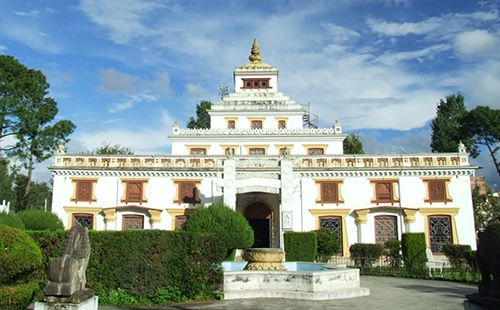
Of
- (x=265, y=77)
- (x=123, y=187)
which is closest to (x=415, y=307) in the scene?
(x=123, y=187)

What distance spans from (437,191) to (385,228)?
15.7 feet

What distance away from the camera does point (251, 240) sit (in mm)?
24219

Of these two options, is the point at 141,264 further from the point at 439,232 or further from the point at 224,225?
the point at 439,232

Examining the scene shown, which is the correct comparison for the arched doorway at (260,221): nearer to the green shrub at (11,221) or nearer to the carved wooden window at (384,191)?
the carved wooden window at (384,191)

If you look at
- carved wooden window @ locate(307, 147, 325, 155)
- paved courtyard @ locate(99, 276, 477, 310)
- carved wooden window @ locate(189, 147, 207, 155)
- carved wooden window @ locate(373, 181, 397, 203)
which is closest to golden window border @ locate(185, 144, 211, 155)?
carved wooden window @ locate(189, 147, 207, 155)

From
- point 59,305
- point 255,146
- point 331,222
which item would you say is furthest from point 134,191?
point 59,305

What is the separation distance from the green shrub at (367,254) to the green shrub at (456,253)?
4215mm

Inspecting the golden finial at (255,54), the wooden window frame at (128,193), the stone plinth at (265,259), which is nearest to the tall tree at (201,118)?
the golden finial at (255,54)

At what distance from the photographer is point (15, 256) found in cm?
1074

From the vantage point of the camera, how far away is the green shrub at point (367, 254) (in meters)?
28.4

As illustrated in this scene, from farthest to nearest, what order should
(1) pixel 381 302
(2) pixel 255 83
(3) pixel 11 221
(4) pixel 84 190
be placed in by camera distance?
(2) pixel 255 83, (4) pixel 84 190, (3) pixel 11 221, (1) pixel 381 302

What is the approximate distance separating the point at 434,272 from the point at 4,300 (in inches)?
807

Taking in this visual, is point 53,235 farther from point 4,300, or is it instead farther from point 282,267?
point 282,267

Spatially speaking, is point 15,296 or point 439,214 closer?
point 15,296
